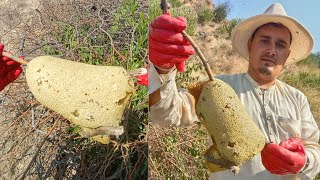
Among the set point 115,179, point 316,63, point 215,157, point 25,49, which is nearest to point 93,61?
point 25,49

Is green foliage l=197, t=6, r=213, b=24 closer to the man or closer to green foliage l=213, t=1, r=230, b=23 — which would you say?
green foliage l=213, t=1, r=230, b=23

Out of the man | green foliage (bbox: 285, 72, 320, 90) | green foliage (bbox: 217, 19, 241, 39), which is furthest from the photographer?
green foliage (bbox: 217, 19, 241, 39)

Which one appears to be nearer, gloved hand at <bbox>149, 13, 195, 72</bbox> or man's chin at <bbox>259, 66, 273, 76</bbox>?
gloved hand at <bbox>149, 13, 195, 72</bbox>

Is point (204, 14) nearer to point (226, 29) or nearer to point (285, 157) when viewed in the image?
point (226, 29)

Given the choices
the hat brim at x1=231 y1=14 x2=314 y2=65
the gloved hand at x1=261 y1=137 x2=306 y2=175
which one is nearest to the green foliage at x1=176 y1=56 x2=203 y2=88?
the hat brim at x1=231 y1=14 x2=314 y2=65

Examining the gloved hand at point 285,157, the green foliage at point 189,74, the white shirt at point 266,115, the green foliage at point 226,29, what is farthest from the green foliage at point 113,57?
the gloved hand at point 285,157

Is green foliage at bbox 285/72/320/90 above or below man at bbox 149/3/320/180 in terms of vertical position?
below

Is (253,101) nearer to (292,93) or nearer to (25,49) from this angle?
(292,93)

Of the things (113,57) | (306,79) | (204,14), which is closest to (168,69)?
(306,79)
